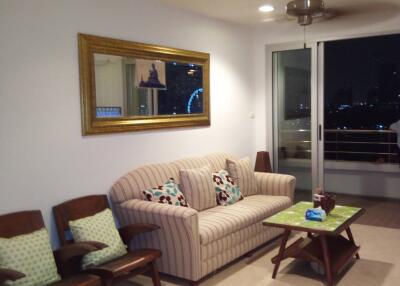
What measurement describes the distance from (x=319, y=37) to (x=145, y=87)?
2.46 meters

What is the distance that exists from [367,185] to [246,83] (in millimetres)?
2362

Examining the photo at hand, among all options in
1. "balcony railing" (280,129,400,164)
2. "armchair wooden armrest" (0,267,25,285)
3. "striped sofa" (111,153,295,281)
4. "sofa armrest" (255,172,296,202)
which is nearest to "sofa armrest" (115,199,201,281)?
"striped sofa" (111,153,295,281)

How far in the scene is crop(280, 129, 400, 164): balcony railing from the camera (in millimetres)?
5527

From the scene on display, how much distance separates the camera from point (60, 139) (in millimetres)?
3154

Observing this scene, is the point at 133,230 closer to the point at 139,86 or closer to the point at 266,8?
the point at 139,86

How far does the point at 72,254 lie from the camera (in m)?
2.72

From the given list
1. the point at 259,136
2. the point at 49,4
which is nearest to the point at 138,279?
the point at 49,4

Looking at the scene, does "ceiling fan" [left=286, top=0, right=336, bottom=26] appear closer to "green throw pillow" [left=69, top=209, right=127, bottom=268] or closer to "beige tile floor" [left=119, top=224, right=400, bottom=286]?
"beige tile floor" [left=119, top=224, right=400, bottom=286]

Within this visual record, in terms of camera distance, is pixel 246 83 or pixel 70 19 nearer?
pixel 70 19

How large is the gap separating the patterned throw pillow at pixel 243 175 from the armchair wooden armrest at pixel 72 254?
1945 millimetres

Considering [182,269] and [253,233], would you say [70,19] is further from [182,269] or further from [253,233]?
[253,233]

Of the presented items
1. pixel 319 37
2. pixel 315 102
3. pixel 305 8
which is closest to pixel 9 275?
pixel 305 8

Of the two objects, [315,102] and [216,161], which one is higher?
[315,102]

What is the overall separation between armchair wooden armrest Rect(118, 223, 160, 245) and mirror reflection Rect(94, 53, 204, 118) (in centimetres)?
96
